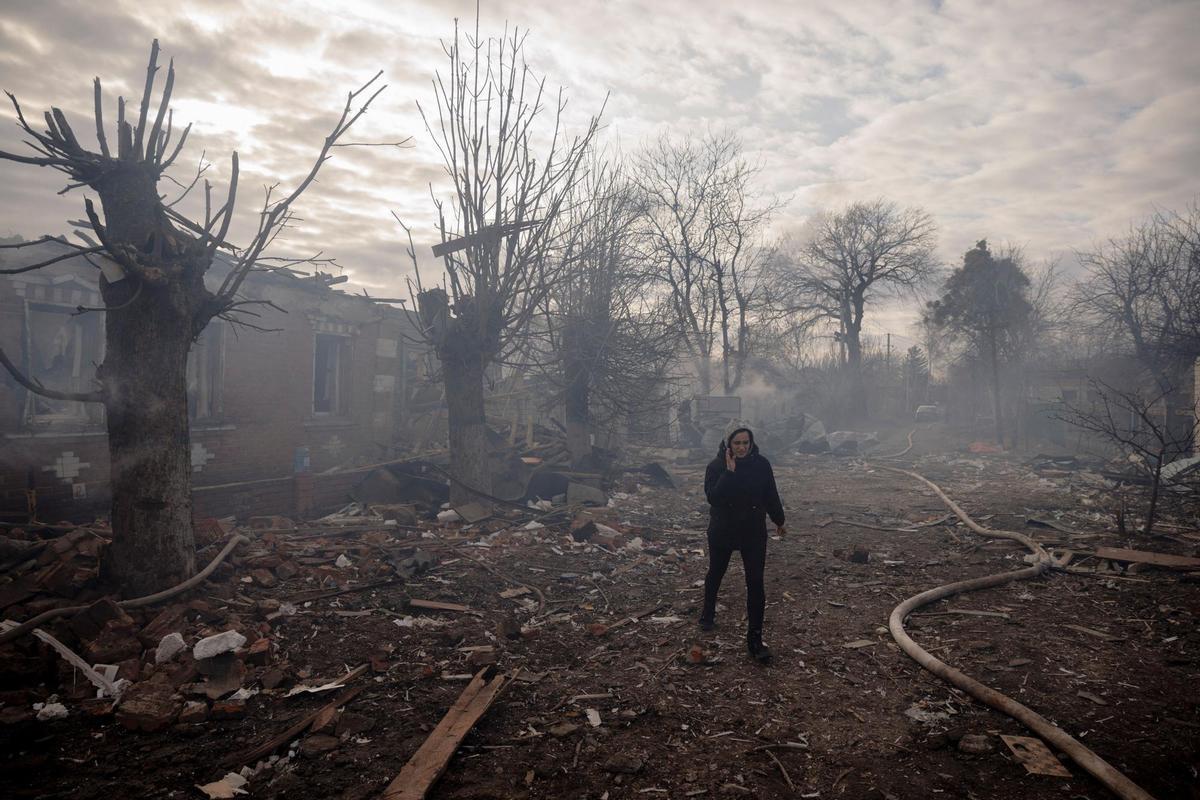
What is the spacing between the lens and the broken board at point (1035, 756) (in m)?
3.10

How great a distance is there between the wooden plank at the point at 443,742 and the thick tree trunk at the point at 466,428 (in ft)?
19.0

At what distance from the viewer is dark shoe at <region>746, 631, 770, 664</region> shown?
467 cm

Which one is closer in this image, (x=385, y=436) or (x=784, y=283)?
(x=385, y=436)

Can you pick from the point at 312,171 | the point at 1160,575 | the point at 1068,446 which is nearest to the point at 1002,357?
the point at 1068,446

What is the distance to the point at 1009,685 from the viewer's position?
413 cm

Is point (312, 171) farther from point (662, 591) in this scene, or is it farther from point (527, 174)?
point (662, 591)

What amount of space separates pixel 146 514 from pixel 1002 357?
3734cm

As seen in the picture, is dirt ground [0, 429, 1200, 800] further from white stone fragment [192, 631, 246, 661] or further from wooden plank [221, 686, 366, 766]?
white stone fragment [192, 631, 246, 661]

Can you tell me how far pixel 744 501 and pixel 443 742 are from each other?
2786 millimetres

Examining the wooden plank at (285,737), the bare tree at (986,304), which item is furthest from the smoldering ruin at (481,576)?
the bare tree at (986,304)

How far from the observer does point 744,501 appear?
16.2ft

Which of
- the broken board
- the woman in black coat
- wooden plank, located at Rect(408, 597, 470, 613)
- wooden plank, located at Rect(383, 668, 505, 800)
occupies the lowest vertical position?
wooden plank, located at Rect(408, 597, 470, 613)

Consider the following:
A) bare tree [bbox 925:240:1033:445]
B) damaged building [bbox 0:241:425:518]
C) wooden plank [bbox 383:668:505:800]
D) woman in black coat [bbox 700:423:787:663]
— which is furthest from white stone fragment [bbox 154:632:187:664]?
bare tree [bbox 925:240:1033:445]

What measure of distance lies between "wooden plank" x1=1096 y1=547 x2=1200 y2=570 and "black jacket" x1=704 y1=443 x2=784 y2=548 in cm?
484
